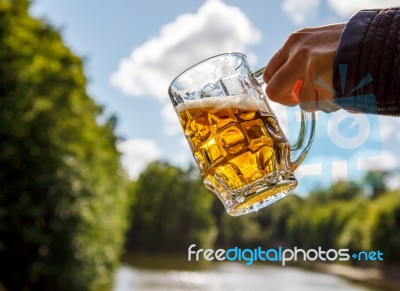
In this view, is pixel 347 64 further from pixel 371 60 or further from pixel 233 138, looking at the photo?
pixel 233 138

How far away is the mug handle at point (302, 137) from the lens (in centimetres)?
49

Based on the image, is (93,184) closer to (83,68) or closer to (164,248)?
(83,68)

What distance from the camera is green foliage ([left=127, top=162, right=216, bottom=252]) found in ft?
74.1

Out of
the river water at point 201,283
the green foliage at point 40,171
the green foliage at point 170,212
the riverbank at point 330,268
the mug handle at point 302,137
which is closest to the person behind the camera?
the mug handle at point 302,137

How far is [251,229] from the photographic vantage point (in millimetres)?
20281

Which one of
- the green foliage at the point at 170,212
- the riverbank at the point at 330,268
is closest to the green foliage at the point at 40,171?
the riverbank at the point at 330,268

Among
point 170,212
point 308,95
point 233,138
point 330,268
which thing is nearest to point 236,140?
point 233,138

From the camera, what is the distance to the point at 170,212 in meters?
23.5

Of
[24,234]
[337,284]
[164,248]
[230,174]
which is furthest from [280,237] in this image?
[230,174]

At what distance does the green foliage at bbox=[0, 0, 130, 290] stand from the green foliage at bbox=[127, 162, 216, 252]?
1446 centimetres

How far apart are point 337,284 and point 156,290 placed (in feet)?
20.9

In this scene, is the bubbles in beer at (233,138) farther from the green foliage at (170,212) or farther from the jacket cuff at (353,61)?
the green foliage at (170,212)

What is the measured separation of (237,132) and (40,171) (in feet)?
22.0

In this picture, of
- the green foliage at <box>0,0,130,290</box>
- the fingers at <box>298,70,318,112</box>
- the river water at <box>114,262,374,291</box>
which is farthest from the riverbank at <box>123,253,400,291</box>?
the fingers at <box>298,70,318,112</box>
